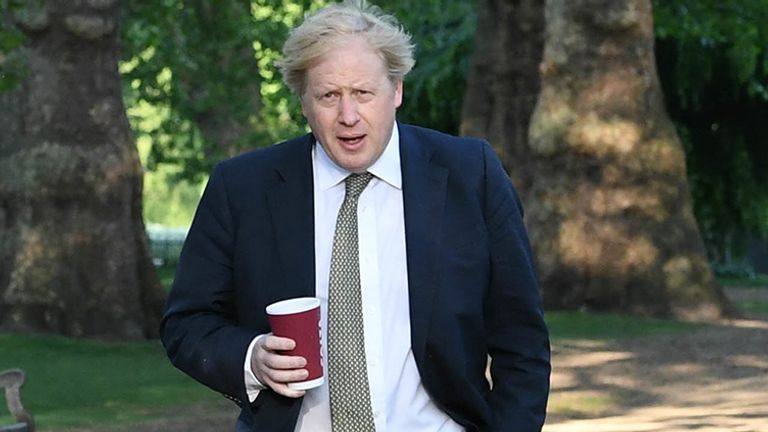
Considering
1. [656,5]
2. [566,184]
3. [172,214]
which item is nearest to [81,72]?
[566,184]

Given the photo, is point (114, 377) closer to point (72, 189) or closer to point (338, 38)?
point (72, 189)

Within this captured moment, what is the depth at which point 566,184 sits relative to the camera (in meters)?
20.2

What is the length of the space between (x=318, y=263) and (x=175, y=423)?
933 centimetres

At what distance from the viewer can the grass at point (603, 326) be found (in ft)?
59.0

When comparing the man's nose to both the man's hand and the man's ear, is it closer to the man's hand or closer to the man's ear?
the man's ear

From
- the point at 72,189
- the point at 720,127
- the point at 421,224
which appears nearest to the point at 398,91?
the point at 421,224

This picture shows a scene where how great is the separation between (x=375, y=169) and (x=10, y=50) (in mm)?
9762

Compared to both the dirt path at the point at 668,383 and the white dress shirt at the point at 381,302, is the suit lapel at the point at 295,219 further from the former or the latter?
the dirt path at the point at 668,383

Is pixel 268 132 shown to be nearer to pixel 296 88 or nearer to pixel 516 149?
pixel 516 149

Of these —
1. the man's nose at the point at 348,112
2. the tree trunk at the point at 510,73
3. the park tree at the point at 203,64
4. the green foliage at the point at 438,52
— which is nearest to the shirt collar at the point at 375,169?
the man's nose at the point at 348,112

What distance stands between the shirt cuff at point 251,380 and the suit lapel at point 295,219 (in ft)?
0.37

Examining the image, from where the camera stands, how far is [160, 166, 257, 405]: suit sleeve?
12.7 ft

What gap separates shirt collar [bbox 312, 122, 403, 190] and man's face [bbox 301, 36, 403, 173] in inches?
2.6

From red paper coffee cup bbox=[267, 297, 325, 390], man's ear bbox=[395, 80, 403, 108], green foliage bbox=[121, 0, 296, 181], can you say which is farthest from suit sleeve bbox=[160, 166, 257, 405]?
green foliage bbox=[121, 0, 296, 181]
